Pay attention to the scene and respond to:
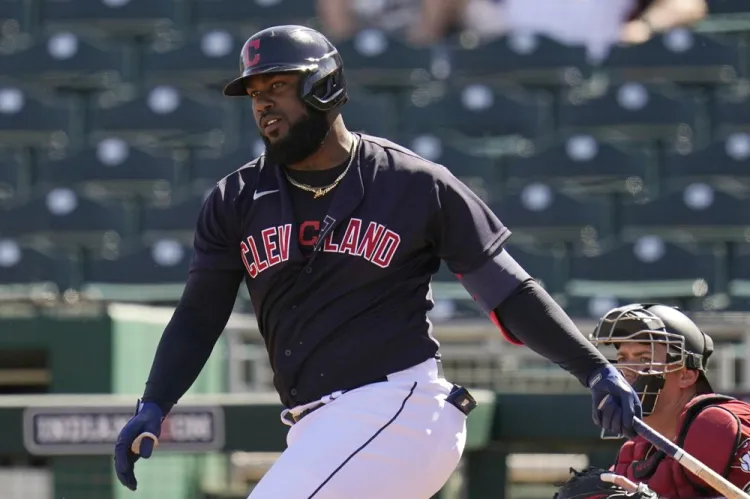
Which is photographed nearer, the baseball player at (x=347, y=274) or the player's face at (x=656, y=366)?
the baseball player at (x=347, y=274)

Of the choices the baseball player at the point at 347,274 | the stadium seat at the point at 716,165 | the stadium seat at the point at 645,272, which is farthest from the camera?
the stadium seat at the point at 716,165

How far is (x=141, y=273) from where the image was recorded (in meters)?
7.97

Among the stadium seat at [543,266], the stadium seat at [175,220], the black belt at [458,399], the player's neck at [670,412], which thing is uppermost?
the black belt at [458,399]

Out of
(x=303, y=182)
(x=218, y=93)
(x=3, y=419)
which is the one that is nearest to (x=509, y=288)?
(x=303, y=182)

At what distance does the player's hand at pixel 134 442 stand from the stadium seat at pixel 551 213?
18.2 feet

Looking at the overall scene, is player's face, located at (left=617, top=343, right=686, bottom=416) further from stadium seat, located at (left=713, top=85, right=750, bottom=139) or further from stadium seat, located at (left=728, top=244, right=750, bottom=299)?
stadium seat, located at (left=713, top=85, right=750, bottom=139)

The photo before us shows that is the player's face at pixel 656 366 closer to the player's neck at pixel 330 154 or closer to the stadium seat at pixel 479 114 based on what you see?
the player's neck at pixel 330 154

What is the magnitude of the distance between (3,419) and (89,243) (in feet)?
12.0

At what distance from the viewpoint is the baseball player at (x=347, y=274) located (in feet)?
8.00

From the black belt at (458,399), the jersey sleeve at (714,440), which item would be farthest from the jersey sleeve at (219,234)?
the jersey sleeve at (714,440)

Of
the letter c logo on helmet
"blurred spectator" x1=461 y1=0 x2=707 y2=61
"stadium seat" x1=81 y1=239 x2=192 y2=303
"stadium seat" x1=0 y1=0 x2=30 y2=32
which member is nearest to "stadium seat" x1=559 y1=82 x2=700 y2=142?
"blurred spectator" x1=461 y1=0 x2=707 y2=61

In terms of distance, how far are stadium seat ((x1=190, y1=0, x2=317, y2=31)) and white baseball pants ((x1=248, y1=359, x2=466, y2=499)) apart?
6.88 m

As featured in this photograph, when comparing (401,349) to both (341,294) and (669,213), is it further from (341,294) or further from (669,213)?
(669,213)

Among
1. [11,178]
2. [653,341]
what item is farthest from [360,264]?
[11,178]
